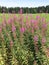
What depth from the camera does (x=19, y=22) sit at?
34.8 ft

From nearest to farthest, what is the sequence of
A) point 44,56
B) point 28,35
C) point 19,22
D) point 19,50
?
point 44,56 → point 19,50 → point 28,35 → point 19,22

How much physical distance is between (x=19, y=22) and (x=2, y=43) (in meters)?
1.60

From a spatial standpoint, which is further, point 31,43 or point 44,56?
point 31,43

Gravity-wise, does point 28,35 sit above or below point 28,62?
above

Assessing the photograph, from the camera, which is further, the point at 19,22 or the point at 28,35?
the point at 19,22

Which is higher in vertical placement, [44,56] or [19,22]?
[19,22]

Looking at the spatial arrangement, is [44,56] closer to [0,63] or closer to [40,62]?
[40,62]

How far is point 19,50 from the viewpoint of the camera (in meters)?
8.93

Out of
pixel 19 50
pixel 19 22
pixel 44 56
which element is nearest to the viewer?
pixel 44 56

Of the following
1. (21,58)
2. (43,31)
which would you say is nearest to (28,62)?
(21,58)

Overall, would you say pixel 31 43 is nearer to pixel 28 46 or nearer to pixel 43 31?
pixel 28 46

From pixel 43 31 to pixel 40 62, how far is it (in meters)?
1.57

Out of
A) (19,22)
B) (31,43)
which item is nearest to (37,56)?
(31,43)

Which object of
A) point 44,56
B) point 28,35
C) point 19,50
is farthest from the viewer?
point 28,35
